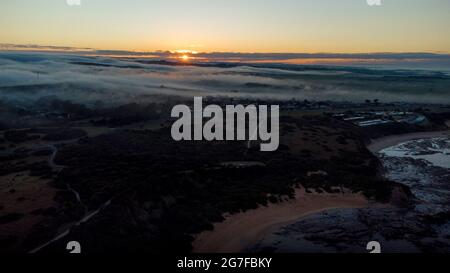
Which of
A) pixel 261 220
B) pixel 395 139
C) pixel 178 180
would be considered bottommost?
pixel 395 139

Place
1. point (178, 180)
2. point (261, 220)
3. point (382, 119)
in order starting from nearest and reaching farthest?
1. point (261, 220)
2. point (178, 180)
3. point (382, 119)

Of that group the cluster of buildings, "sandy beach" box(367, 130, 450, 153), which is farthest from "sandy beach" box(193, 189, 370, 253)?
the cluster of buildings

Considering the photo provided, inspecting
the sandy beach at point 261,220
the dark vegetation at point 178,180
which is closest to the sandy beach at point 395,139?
the dark vegetation at point 178,180

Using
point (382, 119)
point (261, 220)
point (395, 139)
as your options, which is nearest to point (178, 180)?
point (261, 220)

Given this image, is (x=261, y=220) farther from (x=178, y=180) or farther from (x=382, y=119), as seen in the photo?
(x=382, y=119)

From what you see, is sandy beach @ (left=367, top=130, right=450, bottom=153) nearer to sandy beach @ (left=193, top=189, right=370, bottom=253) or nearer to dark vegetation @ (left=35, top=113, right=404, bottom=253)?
dark vegetation @ (left=35, top=113, right=404, bottom=253)

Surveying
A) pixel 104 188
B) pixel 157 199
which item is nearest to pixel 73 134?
pixel 104 188

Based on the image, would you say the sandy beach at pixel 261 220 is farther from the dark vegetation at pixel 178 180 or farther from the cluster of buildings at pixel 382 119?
the cluster of buildings at pixel 382 119
